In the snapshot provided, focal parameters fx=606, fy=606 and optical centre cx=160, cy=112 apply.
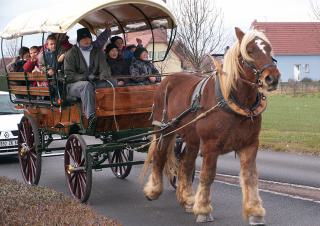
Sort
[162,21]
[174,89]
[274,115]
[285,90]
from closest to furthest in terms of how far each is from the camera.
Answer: [174,89], [162,21], [274,115], [285,90]

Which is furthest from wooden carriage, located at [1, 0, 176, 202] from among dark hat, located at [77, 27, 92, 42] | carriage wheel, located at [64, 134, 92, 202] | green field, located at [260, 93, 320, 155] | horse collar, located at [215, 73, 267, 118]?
green field, located at [260, 93, 320, 155]

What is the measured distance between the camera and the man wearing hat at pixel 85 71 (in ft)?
28.9

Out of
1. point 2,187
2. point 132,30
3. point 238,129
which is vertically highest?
point 132,30

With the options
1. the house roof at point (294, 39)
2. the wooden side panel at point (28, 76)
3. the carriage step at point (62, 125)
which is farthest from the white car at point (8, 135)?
the house roof at point (294, 39)

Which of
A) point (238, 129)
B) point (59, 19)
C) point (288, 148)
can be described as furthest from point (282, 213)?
point (288, 148)

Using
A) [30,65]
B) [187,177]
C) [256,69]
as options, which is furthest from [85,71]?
[256,69]

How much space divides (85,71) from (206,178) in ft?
9.83

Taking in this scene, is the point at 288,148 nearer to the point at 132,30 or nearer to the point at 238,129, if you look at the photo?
the point at 132,30

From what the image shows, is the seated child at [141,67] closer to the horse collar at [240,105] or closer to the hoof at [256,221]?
the horse collar at [240,105]

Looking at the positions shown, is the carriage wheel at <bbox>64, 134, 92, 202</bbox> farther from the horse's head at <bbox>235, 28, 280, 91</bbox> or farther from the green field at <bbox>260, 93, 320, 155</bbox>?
the green field at <bbox>260, 93, 320, 155</bbox>

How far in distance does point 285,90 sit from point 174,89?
40566mm

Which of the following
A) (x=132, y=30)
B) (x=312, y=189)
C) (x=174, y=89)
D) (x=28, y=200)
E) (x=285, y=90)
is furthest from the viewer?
(x=285, y=90)

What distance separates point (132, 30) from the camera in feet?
36.6

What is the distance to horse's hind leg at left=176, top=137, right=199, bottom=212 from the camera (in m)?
8.11
